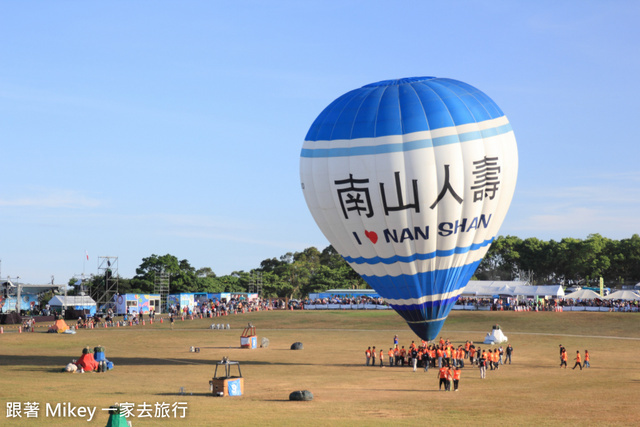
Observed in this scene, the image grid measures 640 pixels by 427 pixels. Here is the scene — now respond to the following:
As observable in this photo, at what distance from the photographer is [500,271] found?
605ft

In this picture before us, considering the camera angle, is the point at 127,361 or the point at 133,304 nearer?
the point at 127,361

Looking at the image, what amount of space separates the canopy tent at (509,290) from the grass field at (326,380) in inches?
857

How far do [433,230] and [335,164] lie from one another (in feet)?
22.5

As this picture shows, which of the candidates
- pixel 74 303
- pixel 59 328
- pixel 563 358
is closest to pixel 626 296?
pixel 563 358

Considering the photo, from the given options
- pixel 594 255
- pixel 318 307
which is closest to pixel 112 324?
pixel 318 307

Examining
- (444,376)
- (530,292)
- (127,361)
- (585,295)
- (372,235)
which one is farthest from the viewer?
(530,292)

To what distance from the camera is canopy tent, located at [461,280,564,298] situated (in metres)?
99.4

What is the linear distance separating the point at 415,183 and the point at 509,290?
65.0 metres

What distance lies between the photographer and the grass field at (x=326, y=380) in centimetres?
2939

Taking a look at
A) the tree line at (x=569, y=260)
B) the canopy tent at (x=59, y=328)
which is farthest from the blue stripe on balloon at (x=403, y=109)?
the tree line at (x=569, y=260)

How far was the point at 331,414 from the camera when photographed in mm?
29828

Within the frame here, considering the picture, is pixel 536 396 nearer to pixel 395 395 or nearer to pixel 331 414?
pixel 395 395

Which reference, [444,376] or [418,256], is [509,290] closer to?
[418,256]

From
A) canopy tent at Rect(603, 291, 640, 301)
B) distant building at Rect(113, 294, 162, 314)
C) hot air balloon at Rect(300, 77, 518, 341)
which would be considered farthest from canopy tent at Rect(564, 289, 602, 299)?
hot air balloon at Rect(300, 77, 518, 341)
